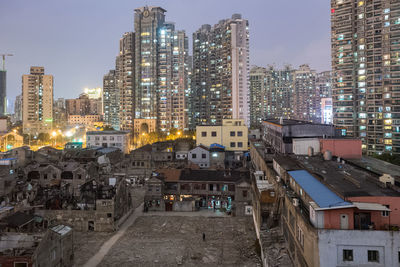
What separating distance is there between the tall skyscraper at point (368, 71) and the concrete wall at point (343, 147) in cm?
4162

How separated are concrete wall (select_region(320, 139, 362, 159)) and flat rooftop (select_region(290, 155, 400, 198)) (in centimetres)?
657

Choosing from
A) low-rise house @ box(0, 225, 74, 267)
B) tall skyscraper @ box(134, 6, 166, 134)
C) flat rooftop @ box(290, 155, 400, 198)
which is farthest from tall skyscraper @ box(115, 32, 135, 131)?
flat rooftop @ box(290, 155, 400, 198)

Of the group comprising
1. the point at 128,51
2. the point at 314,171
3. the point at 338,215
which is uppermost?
the point at 128,51

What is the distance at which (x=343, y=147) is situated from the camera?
3947 cm

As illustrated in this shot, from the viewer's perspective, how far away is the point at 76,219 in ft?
119

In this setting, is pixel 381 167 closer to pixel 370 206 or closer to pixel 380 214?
pixel 380 214

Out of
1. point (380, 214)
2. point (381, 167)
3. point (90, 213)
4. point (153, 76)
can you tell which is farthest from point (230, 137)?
point (153, 76)

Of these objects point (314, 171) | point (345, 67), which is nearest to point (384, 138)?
point (345, 67)

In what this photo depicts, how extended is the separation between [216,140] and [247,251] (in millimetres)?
44442

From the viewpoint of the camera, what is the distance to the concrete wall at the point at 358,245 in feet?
57.1

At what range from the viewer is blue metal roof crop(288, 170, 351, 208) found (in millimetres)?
19250

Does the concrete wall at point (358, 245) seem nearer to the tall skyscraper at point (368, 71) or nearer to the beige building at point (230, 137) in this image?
the beige building at point (230, 137)

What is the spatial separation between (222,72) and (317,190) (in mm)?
118121

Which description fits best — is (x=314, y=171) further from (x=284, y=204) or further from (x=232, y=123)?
(x=232, y=123)
